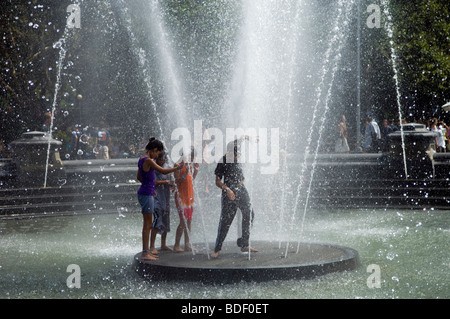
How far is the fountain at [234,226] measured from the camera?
7.46 meters

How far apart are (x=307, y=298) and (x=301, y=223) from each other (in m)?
6.51

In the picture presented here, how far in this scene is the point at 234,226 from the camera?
12820mm

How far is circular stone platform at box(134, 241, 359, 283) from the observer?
24.5ft

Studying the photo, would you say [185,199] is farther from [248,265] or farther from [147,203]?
[248,265]

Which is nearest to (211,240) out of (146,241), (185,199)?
(185,199)

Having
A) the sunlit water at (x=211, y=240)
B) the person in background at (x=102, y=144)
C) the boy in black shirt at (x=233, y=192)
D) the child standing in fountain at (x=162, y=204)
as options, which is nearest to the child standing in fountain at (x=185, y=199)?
the child standing in fountain at (x=162, y=204)

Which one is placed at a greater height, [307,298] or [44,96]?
[44,96]

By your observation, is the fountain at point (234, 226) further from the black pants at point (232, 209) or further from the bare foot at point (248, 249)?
the black pants at point (232, 209)

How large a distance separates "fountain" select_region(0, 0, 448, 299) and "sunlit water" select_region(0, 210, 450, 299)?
0.08ft

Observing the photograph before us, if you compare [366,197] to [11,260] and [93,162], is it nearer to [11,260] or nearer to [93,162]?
[93,162]

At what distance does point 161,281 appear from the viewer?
7.68 m

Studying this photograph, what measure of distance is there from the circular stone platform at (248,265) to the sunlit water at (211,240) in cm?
12

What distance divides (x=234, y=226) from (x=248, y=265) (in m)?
5.13
